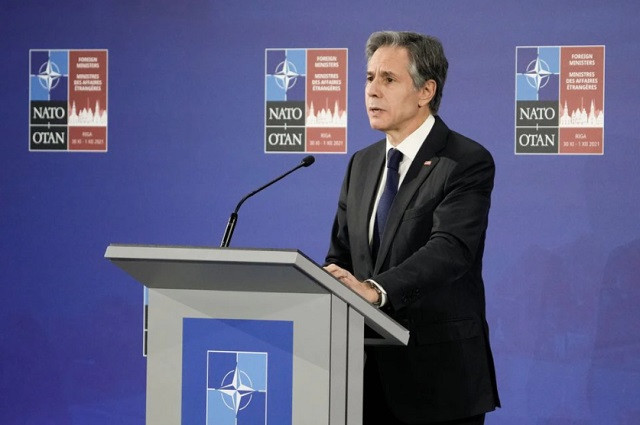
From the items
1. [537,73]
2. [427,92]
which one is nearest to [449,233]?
[427,92]

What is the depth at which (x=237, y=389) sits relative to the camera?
1947 mm

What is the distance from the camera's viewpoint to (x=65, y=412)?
4.67 metres

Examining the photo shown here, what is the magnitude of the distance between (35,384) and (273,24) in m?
1.92

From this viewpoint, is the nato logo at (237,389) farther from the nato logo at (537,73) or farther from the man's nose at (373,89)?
the nato logo at (537,73)

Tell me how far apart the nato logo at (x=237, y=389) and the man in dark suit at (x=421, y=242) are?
39 centimetres

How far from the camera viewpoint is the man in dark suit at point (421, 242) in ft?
7.98

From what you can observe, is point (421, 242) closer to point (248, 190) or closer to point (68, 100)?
point (248, 190)

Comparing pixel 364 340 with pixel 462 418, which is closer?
pixel 364 340

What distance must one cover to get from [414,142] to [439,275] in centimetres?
44

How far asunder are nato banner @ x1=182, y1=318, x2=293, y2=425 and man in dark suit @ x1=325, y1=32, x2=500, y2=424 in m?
0.36

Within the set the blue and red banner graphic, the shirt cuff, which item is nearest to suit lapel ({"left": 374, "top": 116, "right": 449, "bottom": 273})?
the shirt cuff

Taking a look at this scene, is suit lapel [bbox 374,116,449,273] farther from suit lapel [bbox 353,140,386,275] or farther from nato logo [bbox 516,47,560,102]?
nato logo [bbox 516,47,560,102]

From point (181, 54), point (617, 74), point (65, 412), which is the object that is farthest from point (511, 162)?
point (65, 412)

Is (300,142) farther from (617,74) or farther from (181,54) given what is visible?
(617,74)
